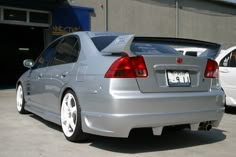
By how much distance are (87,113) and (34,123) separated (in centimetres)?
214

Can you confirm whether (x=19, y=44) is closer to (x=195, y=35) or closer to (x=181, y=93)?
(x=195, y=35)

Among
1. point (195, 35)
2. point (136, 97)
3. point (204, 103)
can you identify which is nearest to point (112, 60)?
point (136, 97)

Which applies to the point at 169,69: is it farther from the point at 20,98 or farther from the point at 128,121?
the point at 20,98

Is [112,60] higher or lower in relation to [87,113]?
higher

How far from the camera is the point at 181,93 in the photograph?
15.2 feet

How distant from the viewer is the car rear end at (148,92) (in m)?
4.33

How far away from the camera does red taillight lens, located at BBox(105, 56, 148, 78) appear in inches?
173

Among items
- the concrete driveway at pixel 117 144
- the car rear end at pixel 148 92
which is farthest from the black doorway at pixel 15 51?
the car rear end at pixel 148 92

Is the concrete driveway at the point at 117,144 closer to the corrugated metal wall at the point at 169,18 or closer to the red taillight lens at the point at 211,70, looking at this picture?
the red taillight lens at the point at 211,70

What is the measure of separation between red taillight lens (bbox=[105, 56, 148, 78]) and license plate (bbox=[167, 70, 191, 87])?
0.33m

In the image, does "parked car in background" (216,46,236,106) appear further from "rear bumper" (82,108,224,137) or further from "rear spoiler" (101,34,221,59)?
"rear bumper" (82,108,224,137)

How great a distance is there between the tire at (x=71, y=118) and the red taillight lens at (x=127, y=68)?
0.76 metres

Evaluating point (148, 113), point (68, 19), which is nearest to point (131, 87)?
point (148, 113)

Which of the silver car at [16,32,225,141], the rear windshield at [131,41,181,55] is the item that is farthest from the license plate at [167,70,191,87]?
the rear windshield at [131,41,181,55]
